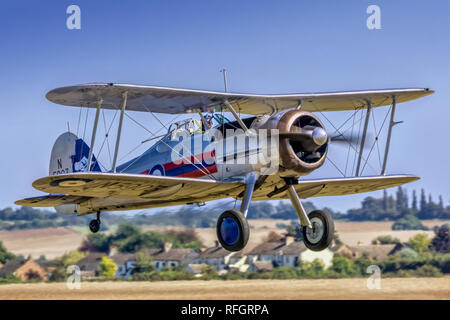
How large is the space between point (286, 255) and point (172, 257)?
812cm

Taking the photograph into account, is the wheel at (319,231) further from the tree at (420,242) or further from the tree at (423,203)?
the tree at (423,203)

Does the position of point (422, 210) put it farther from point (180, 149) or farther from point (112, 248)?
point (180, 149)

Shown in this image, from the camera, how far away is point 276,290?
1161 inches

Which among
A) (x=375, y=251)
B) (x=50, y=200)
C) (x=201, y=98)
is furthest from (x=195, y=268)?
(x=201, y=98)

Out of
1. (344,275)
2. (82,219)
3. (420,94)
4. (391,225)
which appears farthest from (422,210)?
(420,94)

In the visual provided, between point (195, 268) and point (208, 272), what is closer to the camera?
point (208, 272)

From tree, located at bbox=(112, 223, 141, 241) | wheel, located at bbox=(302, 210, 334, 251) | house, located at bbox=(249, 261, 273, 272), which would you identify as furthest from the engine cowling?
house, located at bbox=(249, 261, 273, 272)

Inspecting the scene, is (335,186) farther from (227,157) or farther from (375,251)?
Result: (375,251)

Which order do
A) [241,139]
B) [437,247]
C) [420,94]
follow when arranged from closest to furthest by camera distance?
1. [241,139]
2. [420,94]
3. [437,247]

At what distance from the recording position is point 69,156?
1581cm

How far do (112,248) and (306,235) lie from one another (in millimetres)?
20812

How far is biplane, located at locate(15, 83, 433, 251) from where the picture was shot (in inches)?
471

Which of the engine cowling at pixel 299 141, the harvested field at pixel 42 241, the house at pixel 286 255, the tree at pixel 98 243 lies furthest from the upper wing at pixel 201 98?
the house at pixel 286 255

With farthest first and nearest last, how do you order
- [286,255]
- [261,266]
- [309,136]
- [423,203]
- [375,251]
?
[423,203] < [375,251] < [286,255] < [261,266] < [309,136]
